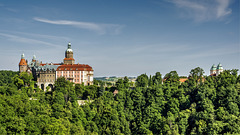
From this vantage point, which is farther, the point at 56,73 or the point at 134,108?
the point at 56,73

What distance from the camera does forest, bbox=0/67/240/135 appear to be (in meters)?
56.7

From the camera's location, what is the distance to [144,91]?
265 feet

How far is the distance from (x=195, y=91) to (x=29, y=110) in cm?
5182

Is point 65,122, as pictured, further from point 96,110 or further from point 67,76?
point 67,76

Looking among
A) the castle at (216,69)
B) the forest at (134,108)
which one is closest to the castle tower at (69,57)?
the forest at (134,108)

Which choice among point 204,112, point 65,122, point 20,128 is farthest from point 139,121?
point 20,128

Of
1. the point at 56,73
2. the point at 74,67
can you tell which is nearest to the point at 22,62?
the point at 56,73

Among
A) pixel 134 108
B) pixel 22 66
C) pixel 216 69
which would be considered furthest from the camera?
pixel 216 69

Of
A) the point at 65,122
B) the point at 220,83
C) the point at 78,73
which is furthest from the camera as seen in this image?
the point at 78,73

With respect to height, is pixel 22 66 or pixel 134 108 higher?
pixel 22 66

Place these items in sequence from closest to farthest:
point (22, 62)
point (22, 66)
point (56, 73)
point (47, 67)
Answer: point (56, 73) → point (22, 66) → point (47, 67) → point (22, 62)

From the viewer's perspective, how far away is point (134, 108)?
7712cm

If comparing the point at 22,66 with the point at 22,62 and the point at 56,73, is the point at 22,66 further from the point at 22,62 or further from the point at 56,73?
the point at 56,73

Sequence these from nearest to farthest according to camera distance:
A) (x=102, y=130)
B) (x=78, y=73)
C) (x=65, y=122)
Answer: (x=65, y=122), (x=102, y=130), (x=78, y=73)
